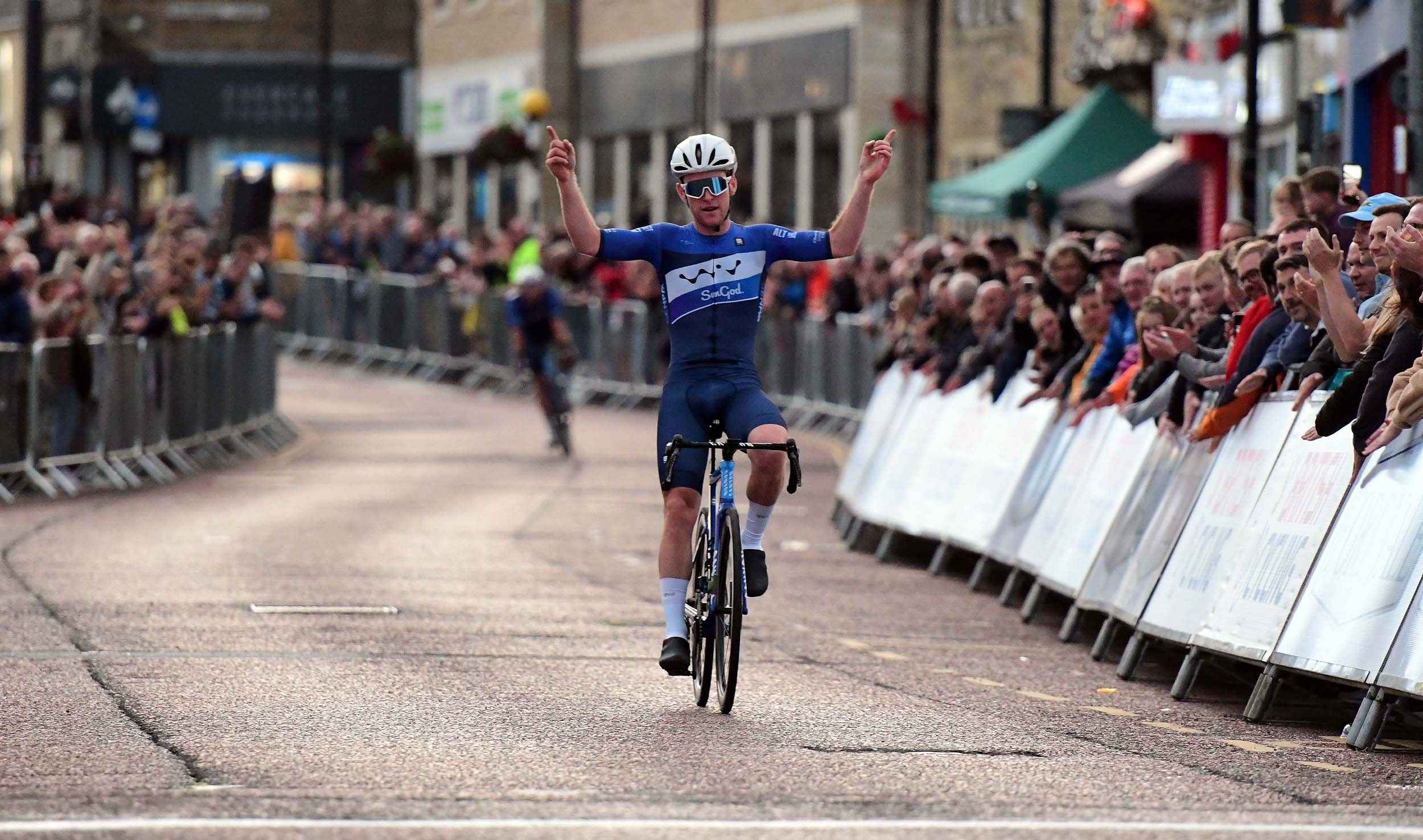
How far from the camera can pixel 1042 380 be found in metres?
16.6

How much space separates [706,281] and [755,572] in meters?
1.12

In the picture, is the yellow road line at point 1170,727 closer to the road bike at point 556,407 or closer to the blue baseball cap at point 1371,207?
the blue baseball cap at point 1371,207

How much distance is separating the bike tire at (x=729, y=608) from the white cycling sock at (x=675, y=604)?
33 cm

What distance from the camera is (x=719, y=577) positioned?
10.7 meters

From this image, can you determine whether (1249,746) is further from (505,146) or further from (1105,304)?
(505,146)

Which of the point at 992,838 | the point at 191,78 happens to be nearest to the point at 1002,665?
A: the point at 992,838

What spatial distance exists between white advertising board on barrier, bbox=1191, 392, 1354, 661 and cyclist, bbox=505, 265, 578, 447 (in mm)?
16652

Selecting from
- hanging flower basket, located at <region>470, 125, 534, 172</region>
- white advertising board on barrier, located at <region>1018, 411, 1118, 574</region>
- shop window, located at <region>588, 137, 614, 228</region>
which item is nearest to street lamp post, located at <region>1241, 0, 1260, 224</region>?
white advertising board on barrier, located at <region>1018, 411, 1118, 574</region>

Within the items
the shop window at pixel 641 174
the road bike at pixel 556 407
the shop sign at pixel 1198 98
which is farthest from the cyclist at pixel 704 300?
the shop window at pixel 641 174

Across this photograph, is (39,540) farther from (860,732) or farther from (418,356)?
(418,356)

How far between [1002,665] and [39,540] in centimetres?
760

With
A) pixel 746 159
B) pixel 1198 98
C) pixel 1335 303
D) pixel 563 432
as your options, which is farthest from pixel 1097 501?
pixel 746 159

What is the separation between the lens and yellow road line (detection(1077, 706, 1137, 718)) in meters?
11.0

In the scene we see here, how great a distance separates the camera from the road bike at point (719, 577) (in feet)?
34.8
